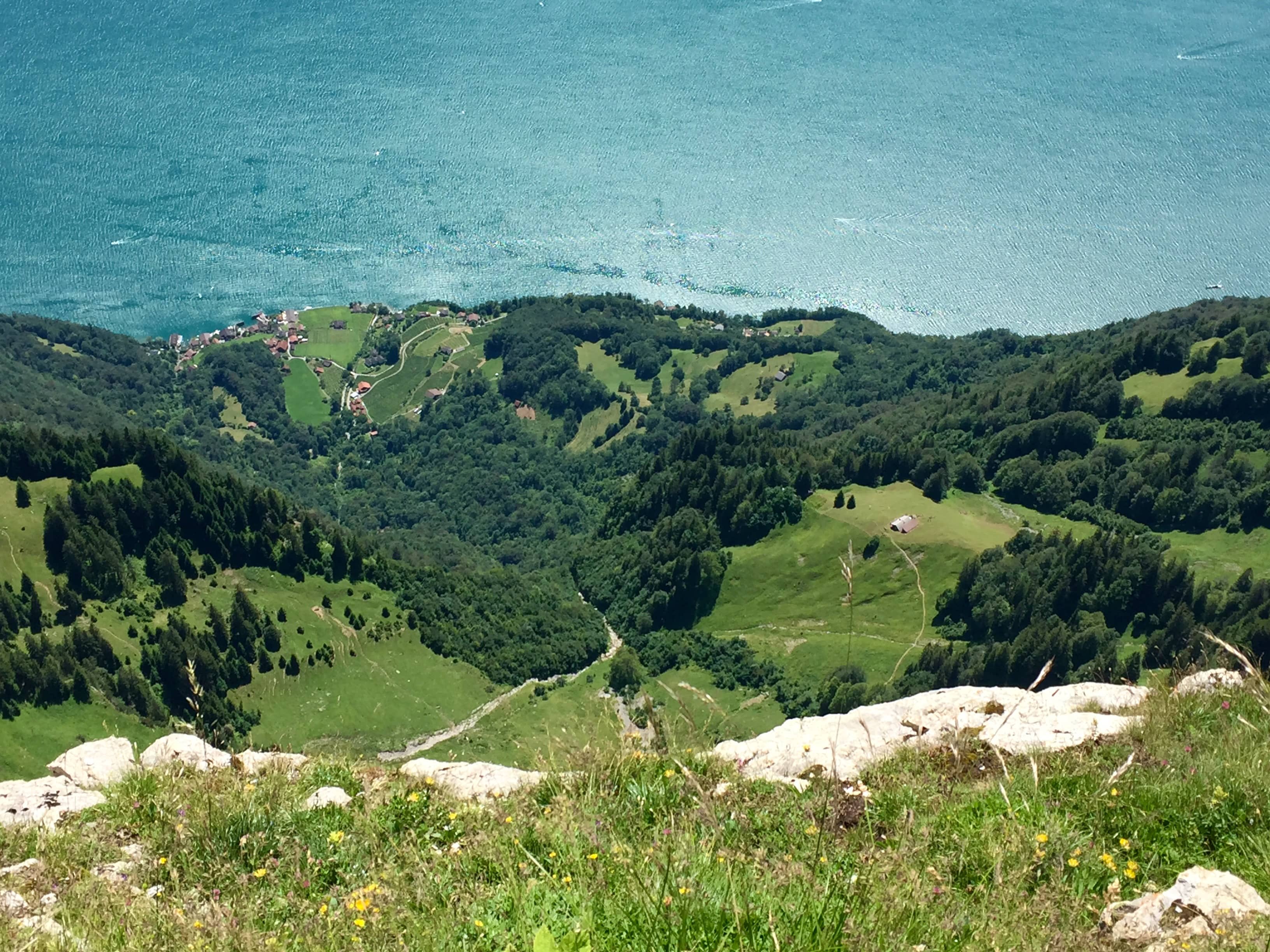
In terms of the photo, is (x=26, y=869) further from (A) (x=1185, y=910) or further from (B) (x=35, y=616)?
(B) (x=35, y=616)

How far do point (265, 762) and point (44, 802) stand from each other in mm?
3107

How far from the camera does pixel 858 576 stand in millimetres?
116250

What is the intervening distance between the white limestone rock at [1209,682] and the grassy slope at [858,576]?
9710 centimetres

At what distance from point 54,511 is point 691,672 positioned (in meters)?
75.1

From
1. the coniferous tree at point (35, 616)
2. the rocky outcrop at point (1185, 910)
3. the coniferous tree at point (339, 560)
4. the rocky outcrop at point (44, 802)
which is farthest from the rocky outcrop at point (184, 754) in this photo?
the coniferous tree at point (339, 560)

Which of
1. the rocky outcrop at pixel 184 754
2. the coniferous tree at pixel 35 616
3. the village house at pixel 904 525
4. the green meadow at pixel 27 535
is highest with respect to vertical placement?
the rocky outcrop at pixel 184 754

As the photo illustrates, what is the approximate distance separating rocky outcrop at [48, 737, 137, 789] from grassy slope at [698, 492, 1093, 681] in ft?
329

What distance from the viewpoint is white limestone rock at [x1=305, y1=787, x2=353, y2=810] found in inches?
449

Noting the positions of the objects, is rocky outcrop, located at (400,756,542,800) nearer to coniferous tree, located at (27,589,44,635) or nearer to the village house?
coniferous tree, located at (27,589,44,635)

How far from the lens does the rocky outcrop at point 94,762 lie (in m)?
14.3

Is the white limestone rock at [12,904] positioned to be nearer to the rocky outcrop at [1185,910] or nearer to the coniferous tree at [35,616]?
the rocky outcrop at [1185,910]

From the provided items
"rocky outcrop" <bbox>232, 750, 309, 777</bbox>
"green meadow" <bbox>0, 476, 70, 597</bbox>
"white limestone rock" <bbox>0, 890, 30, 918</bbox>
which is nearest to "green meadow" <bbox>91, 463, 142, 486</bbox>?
"green meadow" <bbox>0, 476, 70, 597</bbox>

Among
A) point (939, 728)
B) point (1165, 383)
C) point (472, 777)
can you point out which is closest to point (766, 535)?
point (1165, 383)

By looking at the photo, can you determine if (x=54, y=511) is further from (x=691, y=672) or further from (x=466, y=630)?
(x=691, y=672)
